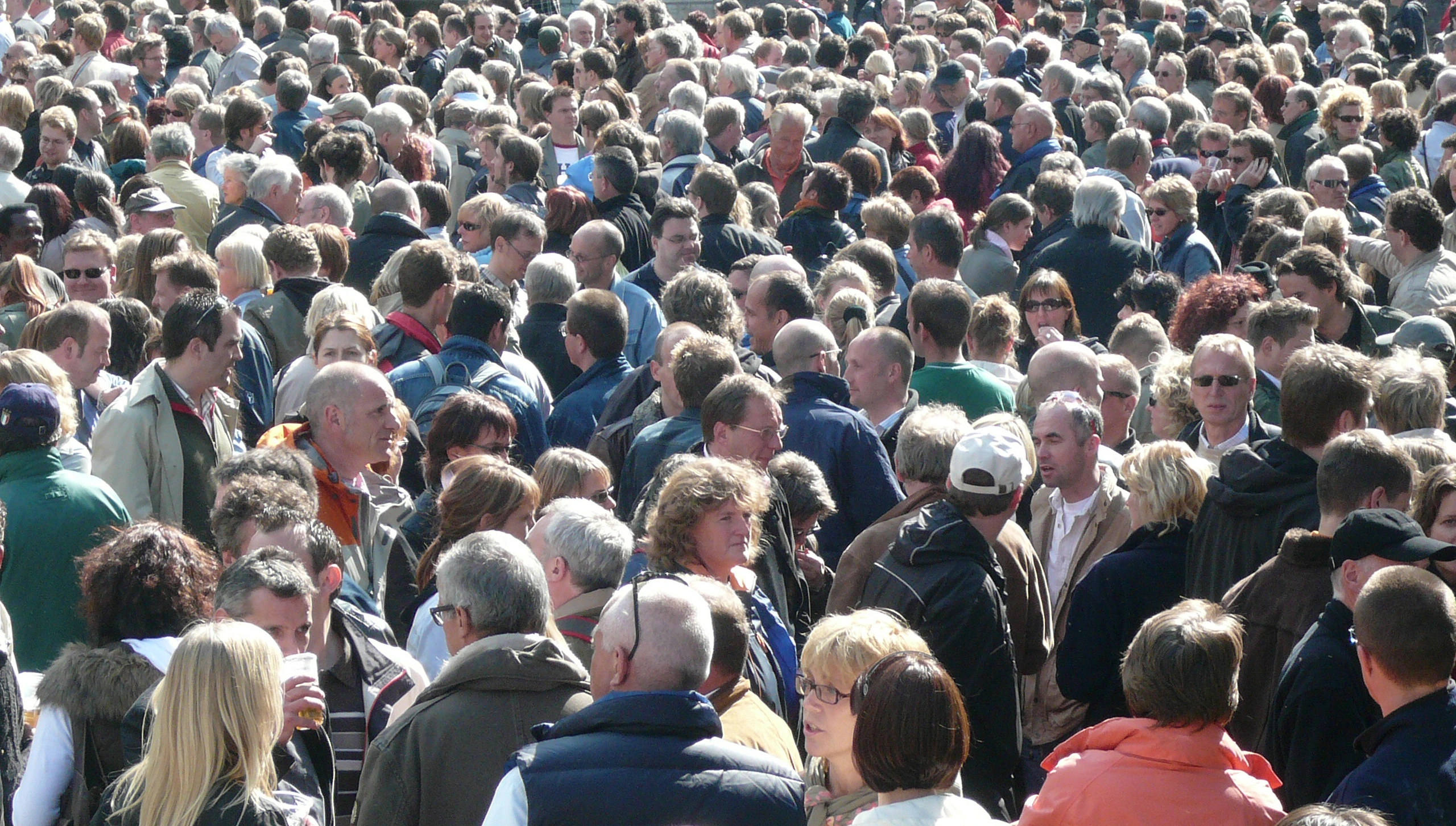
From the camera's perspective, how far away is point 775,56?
1512 centimetres

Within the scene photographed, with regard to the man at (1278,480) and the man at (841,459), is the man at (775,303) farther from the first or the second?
the man at (1278,480)

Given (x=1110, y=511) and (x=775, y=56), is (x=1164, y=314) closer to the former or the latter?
(x=1110, y=511)

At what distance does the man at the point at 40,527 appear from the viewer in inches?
192

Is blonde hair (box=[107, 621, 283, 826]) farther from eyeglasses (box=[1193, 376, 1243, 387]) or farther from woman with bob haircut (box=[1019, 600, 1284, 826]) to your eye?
eyeglasses (box=[1193, 376, 1243, 387])

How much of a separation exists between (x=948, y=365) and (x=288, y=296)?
2996mm

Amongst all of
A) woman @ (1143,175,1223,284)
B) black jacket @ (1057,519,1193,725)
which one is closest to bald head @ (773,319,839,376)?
black jacket @ (1057,519,1193,725)

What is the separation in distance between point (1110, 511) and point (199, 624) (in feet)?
10.6

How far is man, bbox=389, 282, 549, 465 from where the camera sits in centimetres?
645

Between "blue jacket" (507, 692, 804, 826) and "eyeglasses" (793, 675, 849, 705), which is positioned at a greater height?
"blue jacket" (507, 692, 804, 826)

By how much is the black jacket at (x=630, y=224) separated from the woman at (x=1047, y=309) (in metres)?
2.52

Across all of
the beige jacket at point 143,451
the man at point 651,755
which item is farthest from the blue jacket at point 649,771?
the beige jacket at point 143,451

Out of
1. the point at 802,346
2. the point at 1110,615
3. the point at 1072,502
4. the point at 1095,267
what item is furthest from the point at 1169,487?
the point at 1095,267

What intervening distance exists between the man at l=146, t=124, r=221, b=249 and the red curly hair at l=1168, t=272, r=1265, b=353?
552cm

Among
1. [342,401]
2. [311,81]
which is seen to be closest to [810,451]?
[342,401]
